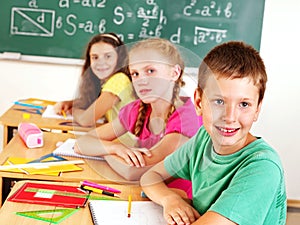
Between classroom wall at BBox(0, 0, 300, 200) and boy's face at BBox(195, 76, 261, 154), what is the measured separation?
2616mm

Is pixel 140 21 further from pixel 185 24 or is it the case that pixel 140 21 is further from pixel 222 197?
pixel 222 197

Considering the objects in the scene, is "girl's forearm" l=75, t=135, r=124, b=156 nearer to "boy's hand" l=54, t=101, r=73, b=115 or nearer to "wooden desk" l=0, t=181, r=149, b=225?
"wooden desk" l=0, t=181, r=149, b=225

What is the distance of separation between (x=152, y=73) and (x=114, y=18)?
2.59 m

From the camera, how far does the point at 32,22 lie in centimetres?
403

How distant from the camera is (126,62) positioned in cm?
160

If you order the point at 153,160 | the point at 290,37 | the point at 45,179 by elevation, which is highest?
the point at 290,37

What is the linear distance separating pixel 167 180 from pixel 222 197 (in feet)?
1.56

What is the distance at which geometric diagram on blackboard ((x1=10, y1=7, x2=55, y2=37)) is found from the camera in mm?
4020

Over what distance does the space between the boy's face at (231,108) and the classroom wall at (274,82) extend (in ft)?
8.58

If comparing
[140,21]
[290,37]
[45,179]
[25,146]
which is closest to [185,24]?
[140,21]

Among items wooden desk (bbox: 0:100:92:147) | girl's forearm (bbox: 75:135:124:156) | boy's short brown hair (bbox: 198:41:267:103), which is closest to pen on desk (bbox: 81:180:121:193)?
girl's forearm (bbox: 75:135:124:156)

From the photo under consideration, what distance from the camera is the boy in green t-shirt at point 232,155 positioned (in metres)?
1.38

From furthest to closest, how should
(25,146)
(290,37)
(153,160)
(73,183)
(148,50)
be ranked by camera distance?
(290,37), (25,146), (73,183), (153,160), (148,50)

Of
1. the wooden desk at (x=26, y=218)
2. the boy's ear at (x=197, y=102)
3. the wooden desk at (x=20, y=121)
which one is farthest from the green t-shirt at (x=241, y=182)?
the wooden desk at (x=20, y=121)
